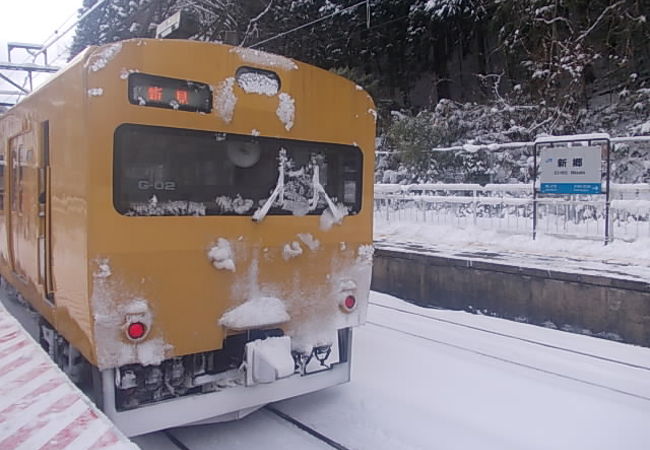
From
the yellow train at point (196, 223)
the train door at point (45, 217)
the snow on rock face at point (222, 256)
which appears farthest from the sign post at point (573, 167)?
the train door at point (45, 217)

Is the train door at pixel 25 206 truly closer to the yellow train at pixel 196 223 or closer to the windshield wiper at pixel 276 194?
the yellow train at pixel 196 223

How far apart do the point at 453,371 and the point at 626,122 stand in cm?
1283

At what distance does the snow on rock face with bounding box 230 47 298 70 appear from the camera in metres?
4.03

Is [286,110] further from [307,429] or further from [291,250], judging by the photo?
[307,429]

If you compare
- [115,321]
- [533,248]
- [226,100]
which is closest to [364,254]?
[226,100]

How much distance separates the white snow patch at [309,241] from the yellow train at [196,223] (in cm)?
2

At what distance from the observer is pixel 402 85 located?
24.8m

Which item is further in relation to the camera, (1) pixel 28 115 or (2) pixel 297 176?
(1) pixel 28 115

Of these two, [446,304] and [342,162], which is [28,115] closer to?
[342,162]

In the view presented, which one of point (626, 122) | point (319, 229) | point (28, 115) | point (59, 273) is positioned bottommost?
point (59, 273)

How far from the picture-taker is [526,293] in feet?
26.1

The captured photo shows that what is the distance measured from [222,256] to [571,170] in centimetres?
729

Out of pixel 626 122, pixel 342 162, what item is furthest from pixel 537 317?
pixel 626 122

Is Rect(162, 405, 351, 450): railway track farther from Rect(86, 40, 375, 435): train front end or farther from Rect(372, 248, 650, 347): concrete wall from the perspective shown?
Rect(372, 248, 650, 347): concrete wall
